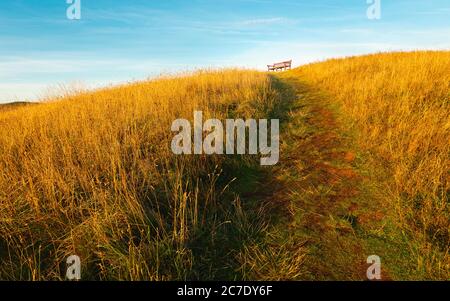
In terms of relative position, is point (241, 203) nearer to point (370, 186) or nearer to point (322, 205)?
point (322, 205)

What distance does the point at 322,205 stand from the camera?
3.75 metres

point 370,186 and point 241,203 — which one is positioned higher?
point 370,186

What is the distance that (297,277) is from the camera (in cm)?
267

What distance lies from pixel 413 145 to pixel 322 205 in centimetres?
175

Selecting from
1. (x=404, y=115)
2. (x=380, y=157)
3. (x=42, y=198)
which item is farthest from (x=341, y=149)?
(x=42, y=198)

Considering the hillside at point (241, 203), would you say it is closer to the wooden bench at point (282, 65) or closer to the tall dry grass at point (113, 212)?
the tall dry grass at point (113, 212)

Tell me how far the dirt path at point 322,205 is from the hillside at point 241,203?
2 cm

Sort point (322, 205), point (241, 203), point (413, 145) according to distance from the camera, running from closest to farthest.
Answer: point (322, 205), point (241, 203), point (413, 145)

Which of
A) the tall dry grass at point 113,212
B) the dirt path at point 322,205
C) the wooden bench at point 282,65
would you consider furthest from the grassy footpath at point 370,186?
the wooden bench at point 282,65

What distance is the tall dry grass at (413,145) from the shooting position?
2.97 m

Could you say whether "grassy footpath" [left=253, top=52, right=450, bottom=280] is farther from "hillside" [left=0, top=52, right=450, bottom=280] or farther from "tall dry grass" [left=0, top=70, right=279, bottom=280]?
"tall dry grass" [left=0, top=70, right=279, bottom=280]

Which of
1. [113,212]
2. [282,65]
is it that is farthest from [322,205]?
[282,65]

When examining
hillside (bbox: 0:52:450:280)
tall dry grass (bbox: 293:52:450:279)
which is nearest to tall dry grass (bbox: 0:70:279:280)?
hillside (bbox: 0:52:450:280)

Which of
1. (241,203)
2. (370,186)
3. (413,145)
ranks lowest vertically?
(241,203)
